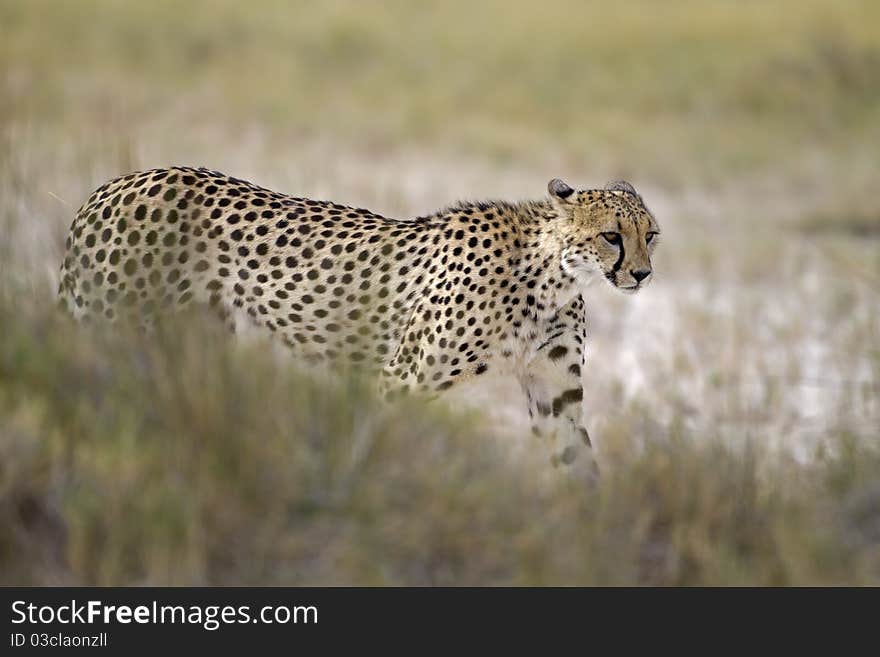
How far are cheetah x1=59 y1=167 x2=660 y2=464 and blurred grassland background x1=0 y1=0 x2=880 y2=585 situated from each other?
19cm

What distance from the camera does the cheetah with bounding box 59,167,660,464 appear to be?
4.34 meters

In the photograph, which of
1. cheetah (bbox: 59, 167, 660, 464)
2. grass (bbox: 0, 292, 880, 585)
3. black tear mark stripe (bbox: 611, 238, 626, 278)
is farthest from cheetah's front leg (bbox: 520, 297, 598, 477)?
grass (bbox: 0, 292, 880, 585)

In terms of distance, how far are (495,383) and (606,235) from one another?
149cm

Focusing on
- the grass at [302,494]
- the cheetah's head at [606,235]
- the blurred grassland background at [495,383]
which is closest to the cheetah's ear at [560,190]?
the cheetah's head at [606,235]

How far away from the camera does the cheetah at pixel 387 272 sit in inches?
171

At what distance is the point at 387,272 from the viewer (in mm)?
4543

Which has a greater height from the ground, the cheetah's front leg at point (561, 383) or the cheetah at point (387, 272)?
the cheetah at point (387, 272)

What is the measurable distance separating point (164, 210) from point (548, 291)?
1.25 m

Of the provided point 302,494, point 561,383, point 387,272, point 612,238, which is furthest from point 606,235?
point 302,494

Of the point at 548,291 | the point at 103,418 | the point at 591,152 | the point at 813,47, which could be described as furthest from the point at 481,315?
the point at 813,47

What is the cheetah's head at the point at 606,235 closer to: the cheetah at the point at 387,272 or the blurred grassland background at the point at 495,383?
the cheetah at the point at 387,272

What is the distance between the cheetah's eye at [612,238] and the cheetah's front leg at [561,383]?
1.02 feet

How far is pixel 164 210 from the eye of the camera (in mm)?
4656

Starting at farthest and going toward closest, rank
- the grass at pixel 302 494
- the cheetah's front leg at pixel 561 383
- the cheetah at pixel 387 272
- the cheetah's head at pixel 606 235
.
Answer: the cheetah's front leg at pixel 561 383
the cheetah at pixel 387 272
the cheetah's head at pixel 606 235
the grass at pixel 302 494
